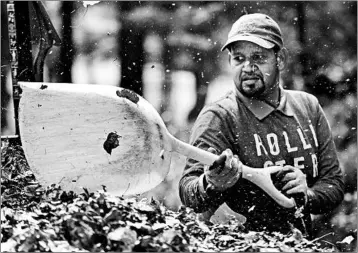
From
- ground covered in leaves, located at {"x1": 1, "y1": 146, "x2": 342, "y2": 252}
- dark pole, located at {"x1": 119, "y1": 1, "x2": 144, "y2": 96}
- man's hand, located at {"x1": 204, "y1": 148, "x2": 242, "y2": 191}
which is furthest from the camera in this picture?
dark pole, located at {"x1": 119, "y1": 1, "x2": 144, "y2": 96}

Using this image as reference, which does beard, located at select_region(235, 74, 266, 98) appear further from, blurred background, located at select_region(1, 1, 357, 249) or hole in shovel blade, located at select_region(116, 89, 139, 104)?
hole in shovel blade, located at select_region(116, 89, 139, 104)

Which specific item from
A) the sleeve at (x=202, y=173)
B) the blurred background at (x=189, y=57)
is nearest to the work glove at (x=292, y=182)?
the blurred background at (x=189, y=57)

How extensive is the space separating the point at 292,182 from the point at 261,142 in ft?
0.77

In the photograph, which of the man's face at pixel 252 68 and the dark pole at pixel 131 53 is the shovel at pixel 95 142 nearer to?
the dark pole at pixel 131 53

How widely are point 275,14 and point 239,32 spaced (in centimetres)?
20

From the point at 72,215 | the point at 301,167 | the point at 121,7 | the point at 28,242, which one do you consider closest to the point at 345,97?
the point at 301,167

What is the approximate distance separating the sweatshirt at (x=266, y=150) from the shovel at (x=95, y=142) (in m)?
0.07

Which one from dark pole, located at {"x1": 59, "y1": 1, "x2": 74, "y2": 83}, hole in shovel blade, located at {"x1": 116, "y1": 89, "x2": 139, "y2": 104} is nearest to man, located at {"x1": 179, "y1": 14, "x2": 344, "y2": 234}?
hole in shovel blade, located at {"x1": 116, "y1": 89, "x2": 139, "y2": 104}

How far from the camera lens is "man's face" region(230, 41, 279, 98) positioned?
3.38 meters

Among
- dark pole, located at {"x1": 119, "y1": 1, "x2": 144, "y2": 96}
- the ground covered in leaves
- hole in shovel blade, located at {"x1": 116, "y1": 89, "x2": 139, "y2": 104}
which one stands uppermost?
dark pole, located at {"x1": 119, "y1": 1, "x2": 144, "y2": 96}

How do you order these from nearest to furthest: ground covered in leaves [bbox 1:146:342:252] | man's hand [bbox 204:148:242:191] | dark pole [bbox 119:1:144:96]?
ground covered in leaves [bbox 1:146:342:252], man's hand [bbox 204:148:242:191], dark pole [bbox 119:1:144:96]

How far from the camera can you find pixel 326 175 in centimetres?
341

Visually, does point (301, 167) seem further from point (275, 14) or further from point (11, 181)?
point (11, 181)

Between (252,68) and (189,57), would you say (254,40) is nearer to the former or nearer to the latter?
(252,68)
